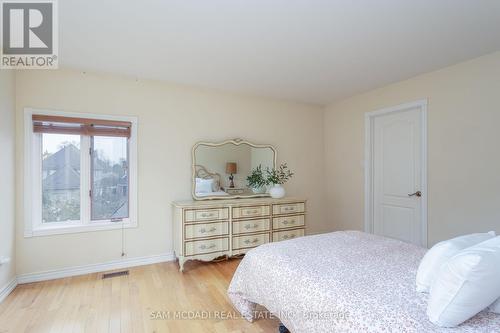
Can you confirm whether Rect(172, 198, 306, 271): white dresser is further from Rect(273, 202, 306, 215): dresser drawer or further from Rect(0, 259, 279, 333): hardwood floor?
Rect(0, 259, 279, 333): hardwood floor

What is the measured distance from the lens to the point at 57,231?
282 centimetres

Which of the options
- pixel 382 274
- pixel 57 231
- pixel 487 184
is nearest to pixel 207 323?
pixel 382 274

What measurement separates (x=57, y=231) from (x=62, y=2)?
230cm

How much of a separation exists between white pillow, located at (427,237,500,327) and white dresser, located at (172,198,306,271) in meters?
2.37

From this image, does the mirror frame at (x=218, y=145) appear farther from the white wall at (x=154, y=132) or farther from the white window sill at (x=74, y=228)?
the white window sill at (x=74, y=228)

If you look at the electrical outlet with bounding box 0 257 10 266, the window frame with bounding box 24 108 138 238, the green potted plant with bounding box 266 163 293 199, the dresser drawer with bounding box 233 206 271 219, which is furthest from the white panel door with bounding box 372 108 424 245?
the electrical outlet with bounding box 0 257 10 266

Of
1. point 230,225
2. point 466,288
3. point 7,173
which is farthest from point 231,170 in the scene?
point 466,288

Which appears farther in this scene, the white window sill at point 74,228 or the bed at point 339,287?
the white window sill at point 74,228

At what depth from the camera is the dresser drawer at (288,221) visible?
3482 millimetres

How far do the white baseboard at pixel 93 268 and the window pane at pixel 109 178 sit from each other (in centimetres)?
55

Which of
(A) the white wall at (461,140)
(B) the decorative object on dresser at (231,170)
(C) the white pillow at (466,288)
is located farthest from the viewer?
(B) the decorative object on dresser at (231,170)

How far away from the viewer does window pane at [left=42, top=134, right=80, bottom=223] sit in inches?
113

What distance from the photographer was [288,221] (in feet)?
11.7

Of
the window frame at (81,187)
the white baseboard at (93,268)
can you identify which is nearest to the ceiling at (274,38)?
the window frame at (81,187)
